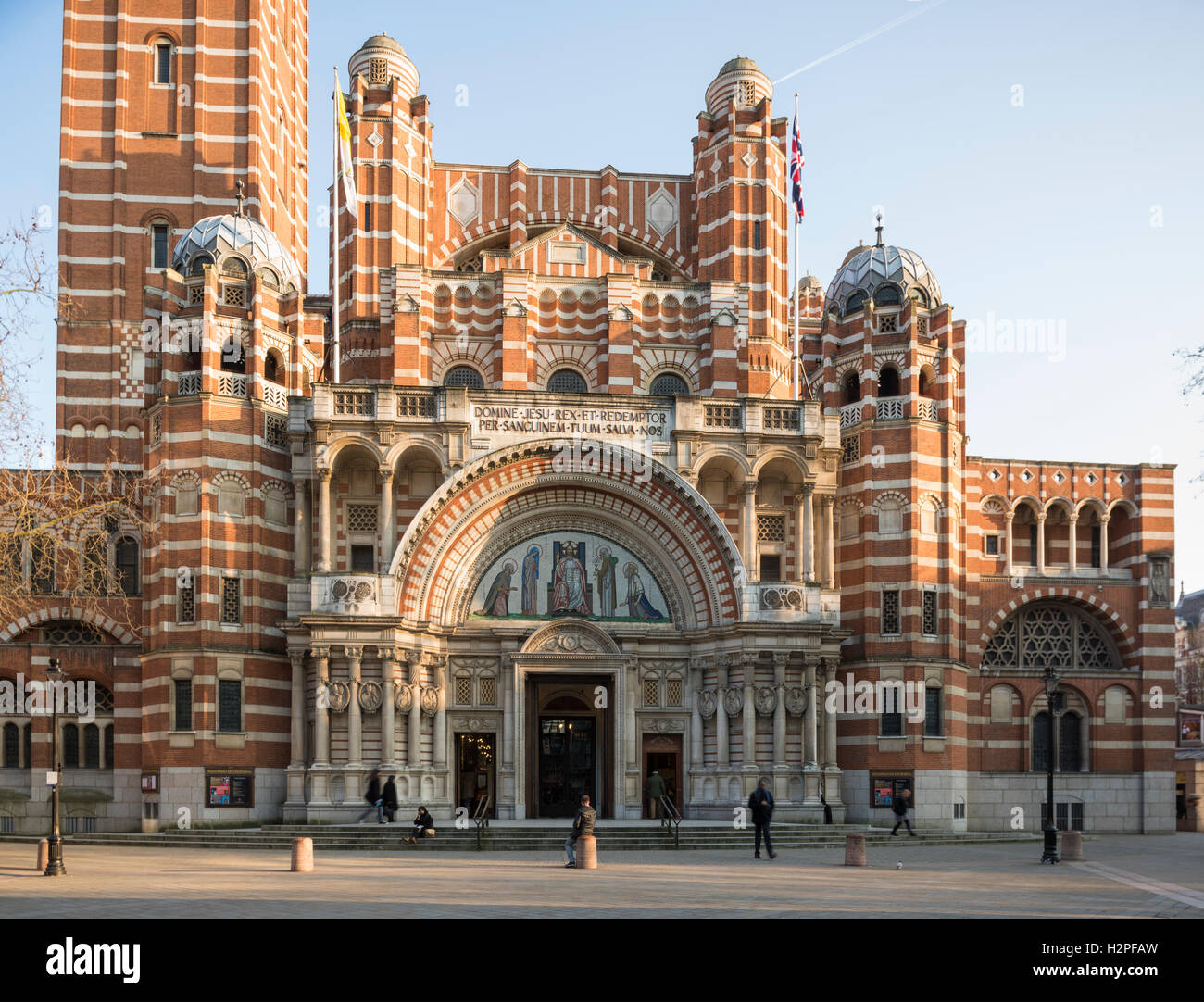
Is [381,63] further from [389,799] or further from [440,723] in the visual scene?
[389,799]

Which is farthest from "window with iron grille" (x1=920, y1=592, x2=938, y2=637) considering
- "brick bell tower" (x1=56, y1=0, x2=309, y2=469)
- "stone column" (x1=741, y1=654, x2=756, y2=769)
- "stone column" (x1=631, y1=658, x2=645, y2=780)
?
"brick bell tower" (x1=56, y1=0, x2=309, y2=469)

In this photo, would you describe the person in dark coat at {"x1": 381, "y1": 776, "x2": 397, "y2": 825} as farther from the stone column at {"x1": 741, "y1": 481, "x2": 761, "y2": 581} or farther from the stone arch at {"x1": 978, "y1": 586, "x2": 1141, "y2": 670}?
the stone arch at {"x1": 978, "y1": 586, "x2": 1141, "y2": 670}

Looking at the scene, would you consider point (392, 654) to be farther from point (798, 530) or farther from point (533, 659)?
point (798, 530)

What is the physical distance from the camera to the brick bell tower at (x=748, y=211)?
48.5 m

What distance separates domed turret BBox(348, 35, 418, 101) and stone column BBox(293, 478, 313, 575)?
599 inches

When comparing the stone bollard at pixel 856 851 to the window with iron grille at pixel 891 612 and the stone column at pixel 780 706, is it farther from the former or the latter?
the window with iron grille at pixel 891 612

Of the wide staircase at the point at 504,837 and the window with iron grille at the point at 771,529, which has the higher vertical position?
the window with iron grille at the point at 771,529

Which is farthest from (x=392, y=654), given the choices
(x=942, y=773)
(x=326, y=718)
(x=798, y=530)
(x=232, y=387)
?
(x=942, y=773)

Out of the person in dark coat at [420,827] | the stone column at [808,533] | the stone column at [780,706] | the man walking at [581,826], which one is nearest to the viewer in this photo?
the man walking at [581,826]

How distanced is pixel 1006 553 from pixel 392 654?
2201 centimetres

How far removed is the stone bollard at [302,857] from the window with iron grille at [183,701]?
42.4ft

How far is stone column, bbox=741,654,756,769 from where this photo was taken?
41.6m

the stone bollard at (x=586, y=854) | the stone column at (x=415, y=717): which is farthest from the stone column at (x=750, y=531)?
the stone bollard at (x=586, y=854)

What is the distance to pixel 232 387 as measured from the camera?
140 feet
